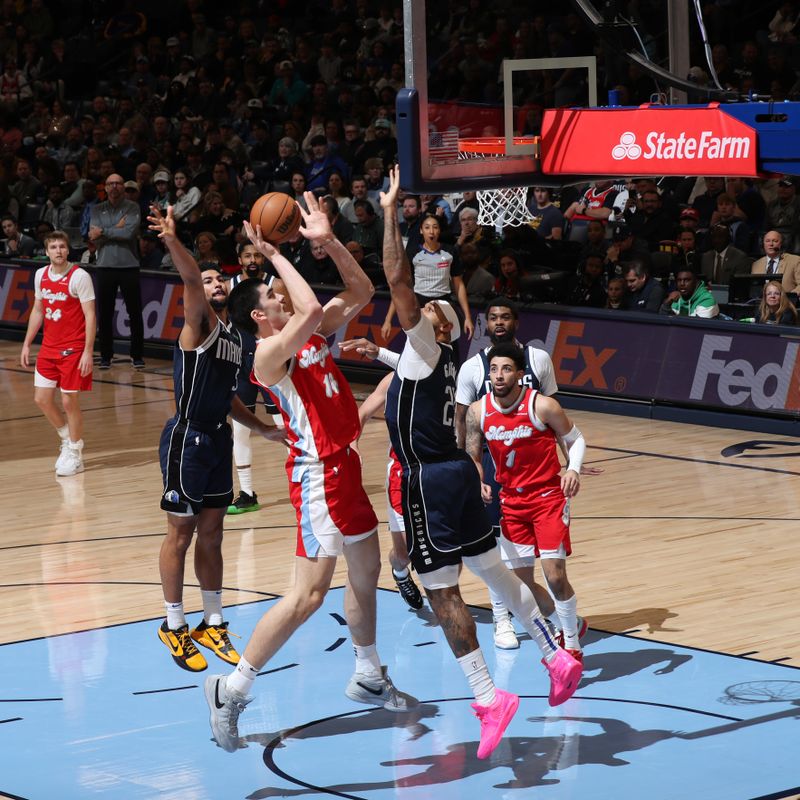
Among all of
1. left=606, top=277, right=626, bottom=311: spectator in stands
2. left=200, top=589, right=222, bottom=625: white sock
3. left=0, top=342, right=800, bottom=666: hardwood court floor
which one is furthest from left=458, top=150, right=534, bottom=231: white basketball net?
left=200, top=589, right=222, bottom=625: white sock

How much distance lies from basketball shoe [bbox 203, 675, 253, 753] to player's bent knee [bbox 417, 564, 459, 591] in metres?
0.91

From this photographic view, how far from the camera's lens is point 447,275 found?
50.2 feet

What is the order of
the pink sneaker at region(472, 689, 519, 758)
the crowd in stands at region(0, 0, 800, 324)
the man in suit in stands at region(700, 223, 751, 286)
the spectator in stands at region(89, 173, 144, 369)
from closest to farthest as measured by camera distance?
the pink sneaker at region(472, 689, 519, 758)
the crowd in stands at region(0, 0, 800, 324)
the man in suit in stands at region(700, 223, 751, 286)
the spectator in stands at region(89, 173, 144, 369)

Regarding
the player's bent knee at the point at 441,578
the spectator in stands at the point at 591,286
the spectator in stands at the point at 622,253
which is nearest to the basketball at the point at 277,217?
the player's bent knee at the point at 441,578

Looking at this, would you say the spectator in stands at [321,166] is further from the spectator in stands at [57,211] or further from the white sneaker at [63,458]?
the white sneaker at [63,458]

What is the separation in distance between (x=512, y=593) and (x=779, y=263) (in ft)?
28.5

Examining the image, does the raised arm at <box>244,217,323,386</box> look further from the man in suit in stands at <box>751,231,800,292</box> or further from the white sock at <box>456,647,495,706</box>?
the man in suit in stands at <box>751,231,800,292</box>

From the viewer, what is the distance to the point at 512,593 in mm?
6816

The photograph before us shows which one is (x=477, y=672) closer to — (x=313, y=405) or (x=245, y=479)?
(x=313, y=405)

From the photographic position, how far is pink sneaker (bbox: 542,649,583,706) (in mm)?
6805

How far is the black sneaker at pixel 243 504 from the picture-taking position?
11750 mm

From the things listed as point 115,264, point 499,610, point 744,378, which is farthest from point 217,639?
point 115,264

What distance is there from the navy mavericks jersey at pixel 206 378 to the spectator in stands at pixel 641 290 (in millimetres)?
7682

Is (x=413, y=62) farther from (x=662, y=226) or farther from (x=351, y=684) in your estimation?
(x=662, y=226)
